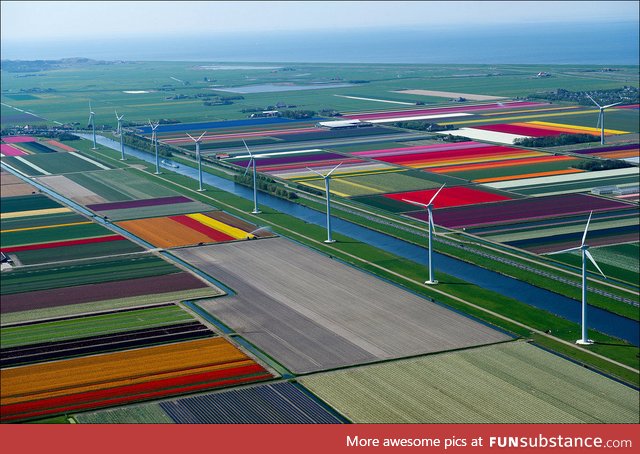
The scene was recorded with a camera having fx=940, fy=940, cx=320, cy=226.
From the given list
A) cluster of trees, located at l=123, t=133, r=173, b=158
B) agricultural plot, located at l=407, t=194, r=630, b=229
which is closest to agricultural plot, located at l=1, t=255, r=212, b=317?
agricultural plot, located at l=407, t=194, r=630, b=229

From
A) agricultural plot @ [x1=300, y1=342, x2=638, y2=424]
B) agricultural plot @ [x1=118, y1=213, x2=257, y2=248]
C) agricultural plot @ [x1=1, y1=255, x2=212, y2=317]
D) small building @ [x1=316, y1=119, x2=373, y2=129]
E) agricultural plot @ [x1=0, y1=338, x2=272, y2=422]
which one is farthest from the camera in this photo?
small building @ [x1=316, y1=119, x2=373, y2=129]

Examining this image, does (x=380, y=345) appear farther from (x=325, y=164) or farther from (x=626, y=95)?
(x=626, y=95)

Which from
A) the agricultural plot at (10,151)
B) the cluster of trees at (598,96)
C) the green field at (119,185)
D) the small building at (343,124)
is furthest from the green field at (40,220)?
the cluster of trees at (598,96)

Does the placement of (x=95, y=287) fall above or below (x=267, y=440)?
below

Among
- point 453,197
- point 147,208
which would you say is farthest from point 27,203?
point 453,197

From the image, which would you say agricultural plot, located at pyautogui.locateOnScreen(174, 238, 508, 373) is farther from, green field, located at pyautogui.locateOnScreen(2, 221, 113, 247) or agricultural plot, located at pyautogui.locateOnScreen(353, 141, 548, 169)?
agricultural plot, located at pyautogui.locateOnScreen(353, 141, 548, 169)

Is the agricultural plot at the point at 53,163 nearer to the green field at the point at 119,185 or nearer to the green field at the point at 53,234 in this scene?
the green field at the point at 119,185

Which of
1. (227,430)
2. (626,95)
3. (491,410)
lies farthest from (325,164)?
(227,430)
